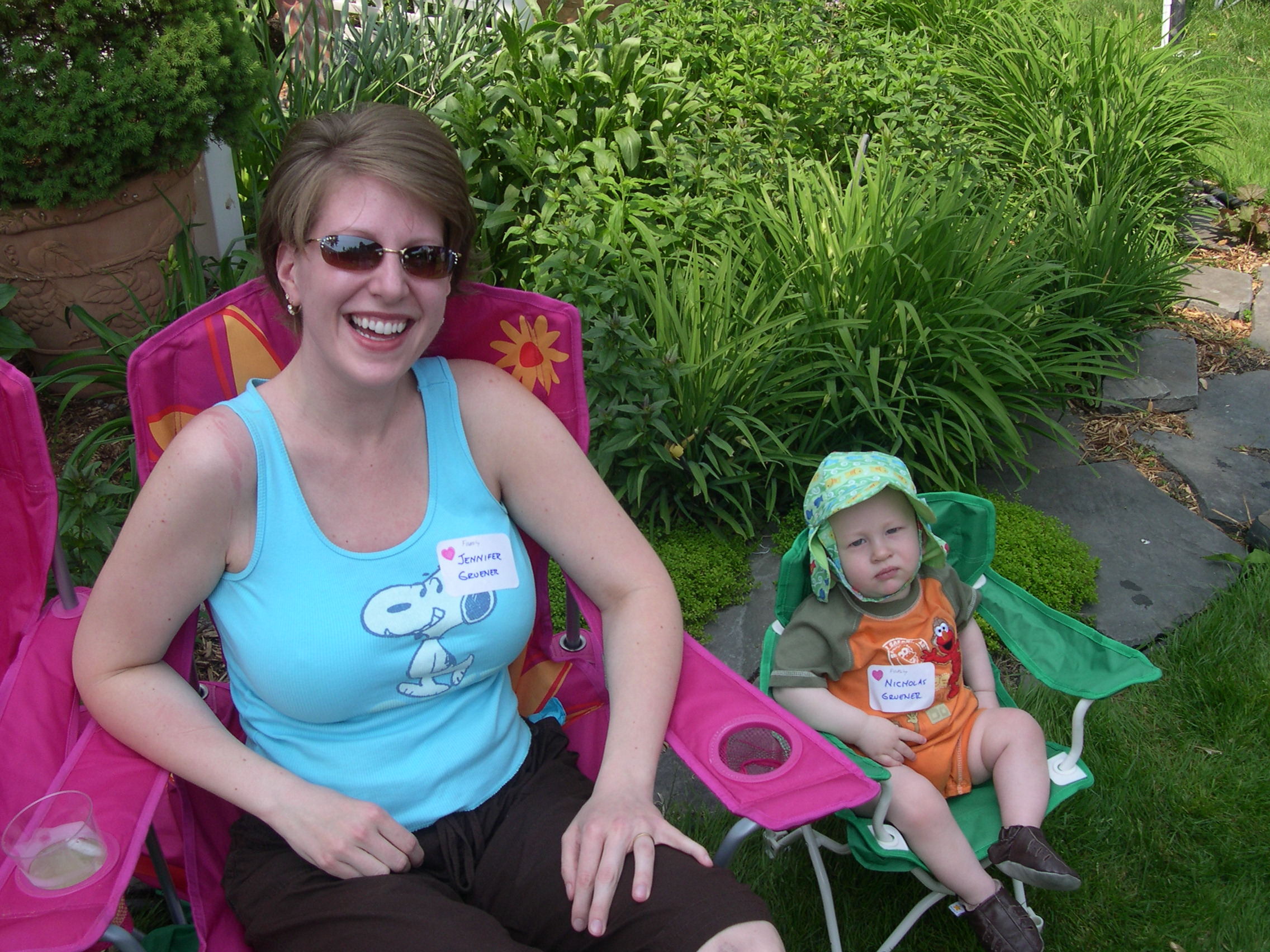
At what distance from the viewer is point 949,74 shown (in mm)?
5410

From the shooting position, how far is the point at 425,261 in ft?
5.57

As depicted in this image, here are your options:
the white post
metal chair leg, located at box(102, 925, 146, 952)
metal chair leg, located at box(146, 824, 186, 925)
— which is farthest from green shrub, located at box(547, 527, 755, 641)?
the white post

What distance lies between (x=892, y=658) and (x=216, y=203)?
10.5ft

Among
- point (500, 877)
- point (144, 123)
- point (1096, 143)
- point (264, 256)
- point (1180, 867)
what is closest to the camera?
point (500, 877)

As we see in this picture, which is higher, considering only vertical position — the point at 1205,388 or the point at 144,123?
the point at 144,123

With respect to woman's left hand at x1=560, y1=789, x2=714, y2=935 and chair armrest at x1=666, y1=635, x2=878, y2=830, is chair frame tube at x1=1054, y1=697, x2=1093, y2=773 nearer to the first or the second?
chair armrest at x1=666, y1=635, x2=878, y2=830

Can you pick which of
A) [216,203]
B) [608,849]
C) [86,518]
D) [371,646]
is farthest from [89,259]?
[608,849]

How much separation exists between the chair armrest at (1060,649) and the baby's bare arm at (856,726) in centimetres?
32

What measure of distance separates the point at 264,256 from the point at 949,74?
466 centimetres

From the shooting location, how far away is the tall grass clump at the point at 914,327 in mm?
3369

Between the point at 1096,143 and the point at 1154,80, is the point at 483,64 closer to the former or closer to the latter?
the point at 1096,143

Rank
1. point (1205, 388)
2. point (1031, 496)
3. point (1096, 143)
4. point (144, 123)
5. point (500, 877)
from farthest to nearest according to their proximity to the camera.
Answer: point (1096, 143) → point (1205, 388) → point (1031, 496) → point (144, 123) → point (500, 877)

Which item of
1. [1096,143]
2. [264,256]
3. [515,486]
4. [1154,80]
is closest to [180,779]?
[515,486]

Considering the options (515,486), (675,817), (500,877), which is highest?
(515,486)
